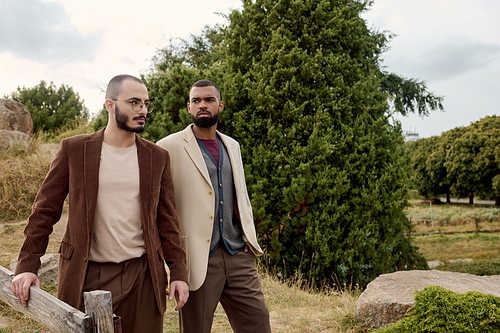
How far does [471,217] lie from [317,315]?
28469mm

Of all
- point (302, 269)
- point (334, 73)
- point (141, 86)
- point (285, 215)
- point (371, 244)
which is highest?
point (334, 73)

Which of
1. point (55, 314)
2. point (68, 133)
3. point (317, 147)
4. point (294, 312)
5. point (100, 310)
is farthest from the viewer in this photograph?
point (68, 133)

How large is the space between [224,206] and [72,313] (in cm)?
123

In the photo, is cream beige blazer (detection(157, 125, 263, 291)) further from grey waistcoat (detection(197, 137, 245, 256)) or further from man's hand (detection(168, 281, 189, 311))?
man's hand (detection(168, 281, 189, 311))

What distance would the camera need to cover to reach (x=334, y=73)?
5.62m

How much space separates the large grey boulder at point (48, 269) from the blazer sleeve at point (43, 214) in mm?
3489

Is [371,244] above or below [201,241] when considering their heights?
below

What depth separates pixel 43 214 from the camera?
6.77ft

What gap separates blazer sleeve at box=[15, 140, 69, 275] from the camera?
201 cm

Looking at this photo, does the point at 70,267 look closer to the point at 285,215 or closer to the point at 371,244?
the point at 285,215

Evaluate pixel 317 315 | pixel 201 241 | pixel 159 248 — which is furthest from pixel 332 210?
pixel 159 248

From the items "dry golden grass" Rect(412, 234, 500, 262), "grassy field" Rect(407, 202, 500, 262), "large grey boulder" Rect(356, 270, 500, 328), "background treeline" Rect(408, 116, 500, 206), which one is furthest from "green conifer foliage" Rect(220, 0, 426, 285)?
"background treeline" Rect(408, 116, 500, 206)

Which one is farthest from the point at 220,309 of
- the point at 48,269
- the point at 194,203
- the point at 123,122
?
the point at 123,122

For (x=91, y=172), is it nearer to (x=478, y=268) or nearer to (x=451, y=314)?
(x=451, y=314)
